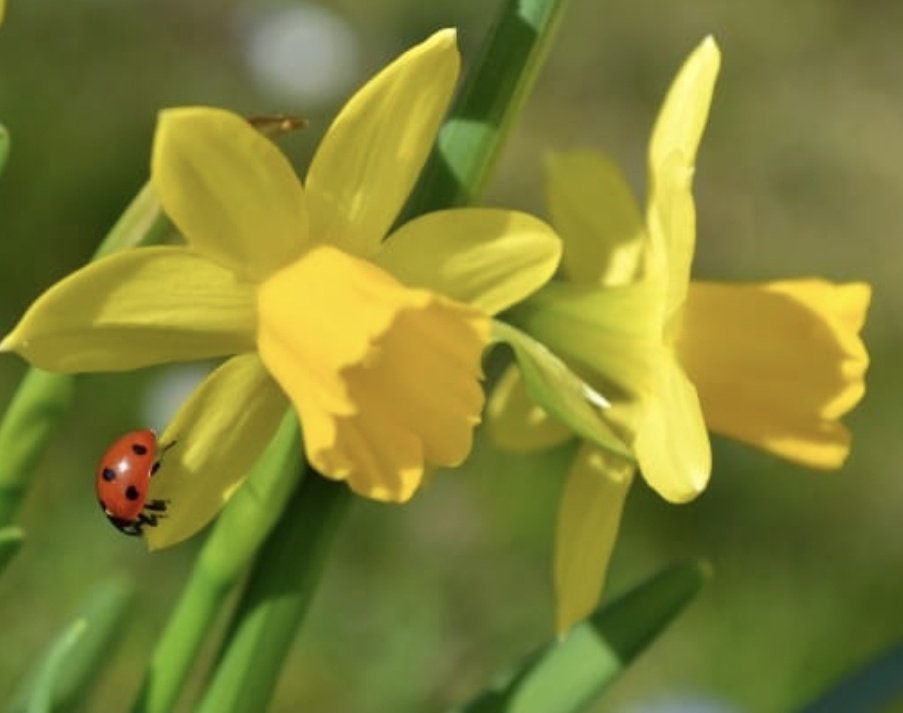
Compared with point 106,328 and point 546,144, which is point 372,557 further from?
point 106,328

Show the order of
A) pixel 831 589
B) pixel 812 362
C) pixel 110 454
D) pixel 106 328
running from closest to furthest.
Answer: pixel 106 328
pixel 110 454
pixel 812 362
pixel 831 589

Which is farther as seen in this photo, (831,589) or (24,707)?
(831,589)

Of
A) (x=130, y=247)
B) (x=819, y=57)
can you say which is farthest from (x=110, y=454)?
(x=819, y=57)

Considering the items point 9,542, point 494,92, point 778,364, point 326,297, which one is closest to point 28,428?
point 9,542

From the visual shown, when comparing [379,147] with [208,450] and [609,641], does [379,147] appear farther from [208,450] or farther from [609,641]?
[609,641]

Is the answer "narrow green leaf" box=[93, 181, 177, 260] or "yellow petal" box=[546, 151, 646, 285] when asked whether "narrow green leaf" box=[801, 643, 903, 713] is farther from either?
"narrow green leaf" box=[93, 181, 177, 260]

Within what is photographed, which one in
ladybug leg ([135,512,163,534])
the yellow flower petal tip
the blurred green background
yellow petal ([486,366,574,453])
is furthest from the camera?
the blurred green background

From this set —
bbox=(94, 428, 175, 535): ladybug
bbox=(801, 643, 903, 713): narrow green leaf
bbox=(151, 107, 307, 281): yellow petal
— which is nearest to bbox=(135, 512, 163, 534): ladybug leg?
bbox=(94, 428, 175, 535): ladybug
